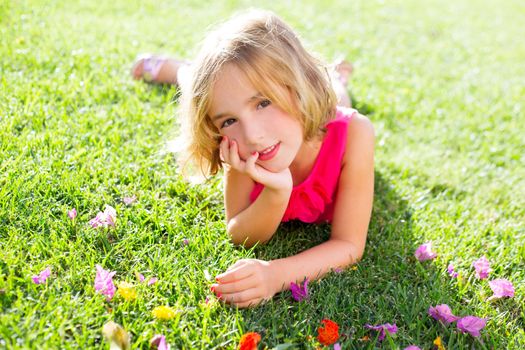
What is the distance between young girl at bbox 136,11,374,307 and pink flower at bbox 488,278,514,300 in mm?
559

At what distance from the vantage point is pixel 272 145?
2.36 m

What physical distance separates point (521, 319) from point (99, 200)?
5.94ft

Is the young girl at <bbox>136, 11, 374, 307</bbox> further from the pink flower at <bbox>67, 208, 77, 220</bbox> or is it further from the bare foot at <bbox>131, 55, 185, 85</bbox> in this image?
the bare foot at <bbox>131, 55, 185, 85</bbox>

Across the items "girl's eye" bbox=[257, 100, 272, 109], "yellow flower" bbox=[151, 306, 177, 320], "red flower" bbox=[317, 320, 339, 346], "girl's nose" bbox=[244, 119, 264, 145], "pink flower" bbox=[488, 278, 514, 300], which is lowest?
"pink flower" bbox=[488, 278, 514, 300]

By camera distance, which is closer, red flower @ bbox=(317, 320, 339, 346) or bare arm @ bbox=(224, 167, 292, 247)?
red flower @ bbox=(317, 320, 339, 346)

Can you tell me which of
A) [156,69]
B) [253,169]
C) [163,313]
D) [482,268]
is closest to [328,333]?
[163,313]

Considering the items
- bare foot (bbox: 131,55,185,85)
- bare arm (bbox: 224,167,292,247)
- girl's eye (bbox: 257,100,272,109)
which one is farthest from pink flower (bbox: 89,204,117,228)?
bare foot (bbox: 131,55,185,85)

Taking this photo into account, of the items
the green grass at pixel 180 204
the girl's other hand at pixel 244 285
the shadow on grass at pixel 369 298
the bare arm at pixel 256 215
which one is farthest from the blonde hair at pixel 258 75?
the girl's other hand at pixel 244 285

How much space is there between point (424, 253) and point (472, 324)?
52 cm

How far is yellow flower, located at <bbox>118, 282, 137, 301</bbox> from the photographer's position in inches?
78.8

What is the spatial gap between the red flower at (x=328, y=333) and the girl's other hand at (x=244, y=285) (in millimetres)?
258

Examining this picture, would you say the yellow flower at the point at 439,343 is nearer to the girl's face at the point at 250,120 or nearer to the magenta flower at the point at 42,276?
the girl's face at the point at 250,120

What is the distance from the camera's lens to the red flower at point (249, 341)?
189 cm

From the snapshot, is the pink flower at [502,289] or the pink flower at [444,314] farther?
the pink flower at [502,289]
